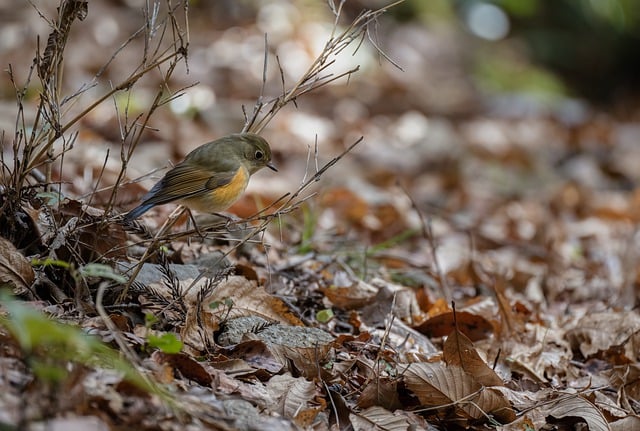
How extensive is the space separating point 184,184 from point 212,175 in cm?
15

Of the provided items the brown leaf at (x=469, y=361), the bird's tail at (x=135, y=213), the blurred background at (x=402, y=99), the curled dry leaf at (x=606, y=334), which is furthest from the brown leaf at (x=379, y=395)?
the blurred background at (x=402, y=99)

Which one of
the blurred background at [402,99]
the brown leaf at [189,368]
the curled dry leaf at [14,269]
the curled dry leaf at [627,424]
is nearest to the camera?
the brown leaf at [189,368]

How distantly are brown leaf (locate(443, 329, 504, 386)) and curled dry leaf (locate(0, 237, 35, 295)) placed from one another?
1.63 metres

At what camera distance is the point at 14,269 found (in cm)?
296

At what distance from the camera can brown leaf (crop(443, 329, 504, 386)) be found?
3.20 metres

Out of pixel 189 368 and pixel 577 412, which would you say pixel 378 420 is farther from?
pixel 577 412

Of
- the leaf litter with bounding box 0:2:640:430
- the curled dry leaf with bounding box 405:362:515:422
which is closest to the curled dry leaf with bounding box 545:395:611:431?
the leaf litter with bounding box 0:2:640:430

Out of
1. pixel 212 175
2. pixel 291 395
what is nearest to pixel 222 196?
pixel 212 175

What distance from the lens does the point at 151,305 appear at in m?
3.15

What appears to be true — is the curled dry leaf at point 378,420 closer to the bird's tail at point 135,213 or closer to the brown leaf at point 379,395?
the brown leaf at point 379,395

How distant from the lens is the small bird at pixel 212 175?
350 cm

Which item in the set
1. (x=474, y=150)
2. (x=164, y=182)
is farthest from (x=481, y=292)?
(x=474, y=150)

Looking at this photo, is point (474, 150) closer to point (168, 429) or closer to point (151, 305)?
point (151, 305)

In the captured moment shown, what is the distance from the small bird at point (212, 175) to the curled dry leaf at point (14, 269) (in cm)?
59
